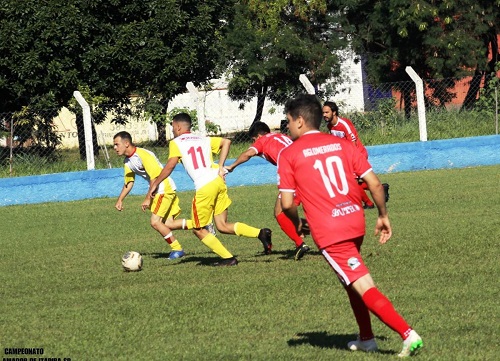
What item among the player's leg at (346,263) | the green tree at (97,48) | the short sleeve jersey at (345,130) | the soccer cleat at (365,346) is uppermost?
the green tree at (97,48)

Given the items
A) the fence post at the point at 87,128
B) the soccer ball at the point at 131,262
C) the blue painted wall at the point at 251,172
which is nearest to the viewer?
the soccer ball at the point at 131,262

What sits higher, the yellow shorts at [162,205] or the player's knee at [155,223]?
the yellow shorts at [162,205]

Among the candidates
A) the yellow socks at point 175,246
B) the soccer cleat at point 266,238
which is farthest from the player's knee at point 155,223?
the soccer cleat at point 266,238

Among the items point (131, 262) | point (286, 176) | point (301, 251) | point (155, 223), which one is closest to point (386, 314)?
point (286, 176)

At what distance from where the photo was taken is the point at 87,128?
2167 cm

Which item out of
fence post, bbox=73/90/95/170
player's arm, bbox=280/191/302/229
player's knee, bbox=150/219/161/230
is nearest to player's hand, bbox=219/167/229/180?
player's knee, bbox=150/219/161/230

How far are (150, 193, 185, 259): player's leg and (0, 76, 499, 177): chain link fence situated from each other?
9622mm

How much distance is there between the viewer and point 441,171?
71.9ft

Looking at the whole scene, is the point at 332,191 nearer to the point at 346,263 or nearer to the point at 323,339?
the point at 346,263

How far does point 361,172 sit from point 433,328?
4.97 feet

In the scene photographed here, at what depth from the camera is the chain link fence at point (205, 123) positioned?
22.5 metres

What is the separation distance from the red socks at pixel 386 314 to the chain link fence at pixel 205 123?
Answer: 16.4 metres

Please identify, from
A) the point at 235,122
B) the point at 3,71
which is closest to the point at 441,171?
the point at 235,122

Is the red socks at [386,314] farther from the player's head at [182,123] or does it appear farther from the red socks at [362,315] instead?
the player's head at [182,123]
